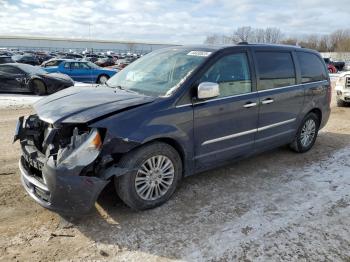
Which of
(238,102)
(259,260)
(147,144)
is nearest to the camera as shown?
(259,260)

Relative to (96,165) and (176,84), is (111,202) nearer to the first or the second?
(96,165)

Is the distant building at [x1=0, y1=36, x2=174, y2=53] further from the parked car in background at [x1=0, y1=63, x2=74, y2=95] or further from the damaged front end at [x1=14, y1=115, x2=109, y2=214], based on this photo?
the damaged front end at [x1=14, y1=115, x2=109, y2=214]

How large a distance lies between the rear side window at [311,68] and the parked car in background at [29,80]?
31.9 ft

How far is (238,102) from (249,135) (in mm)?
538

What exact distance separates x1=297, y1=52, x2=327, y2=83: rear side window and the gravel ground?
1.67 metres

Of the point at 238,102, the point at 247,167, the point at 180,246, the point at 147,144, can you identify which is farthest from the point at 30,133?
the point at 247,167

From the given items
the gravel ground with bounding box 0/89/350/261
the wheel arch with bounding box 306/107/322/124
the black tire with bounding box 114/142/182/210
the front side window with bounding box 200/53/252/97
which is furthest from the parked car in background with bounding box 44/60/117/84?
the black tire with bounding box 114/142/182/210

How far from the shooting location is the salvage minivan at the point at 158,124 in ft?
10.9

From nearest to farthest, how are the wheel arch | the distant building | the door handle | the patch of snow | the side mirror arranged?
the side mirror, the door handle, the wheel arch, the patch of snow, the distant building

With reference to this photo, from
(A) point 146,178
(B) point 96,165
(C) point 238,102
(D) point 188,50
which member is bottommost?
(A) point 146,178

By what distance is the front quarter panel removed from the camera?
3.39 meters

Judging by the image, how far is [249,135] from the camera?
15.6 feet

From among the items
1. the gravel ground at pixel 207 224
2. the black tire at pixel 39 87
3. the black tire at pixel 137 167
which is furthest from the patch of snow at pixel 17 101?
the black tire at pixel 137 167

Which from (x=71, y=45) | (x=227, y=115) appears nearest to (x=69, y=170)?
(x=227, y=115)
